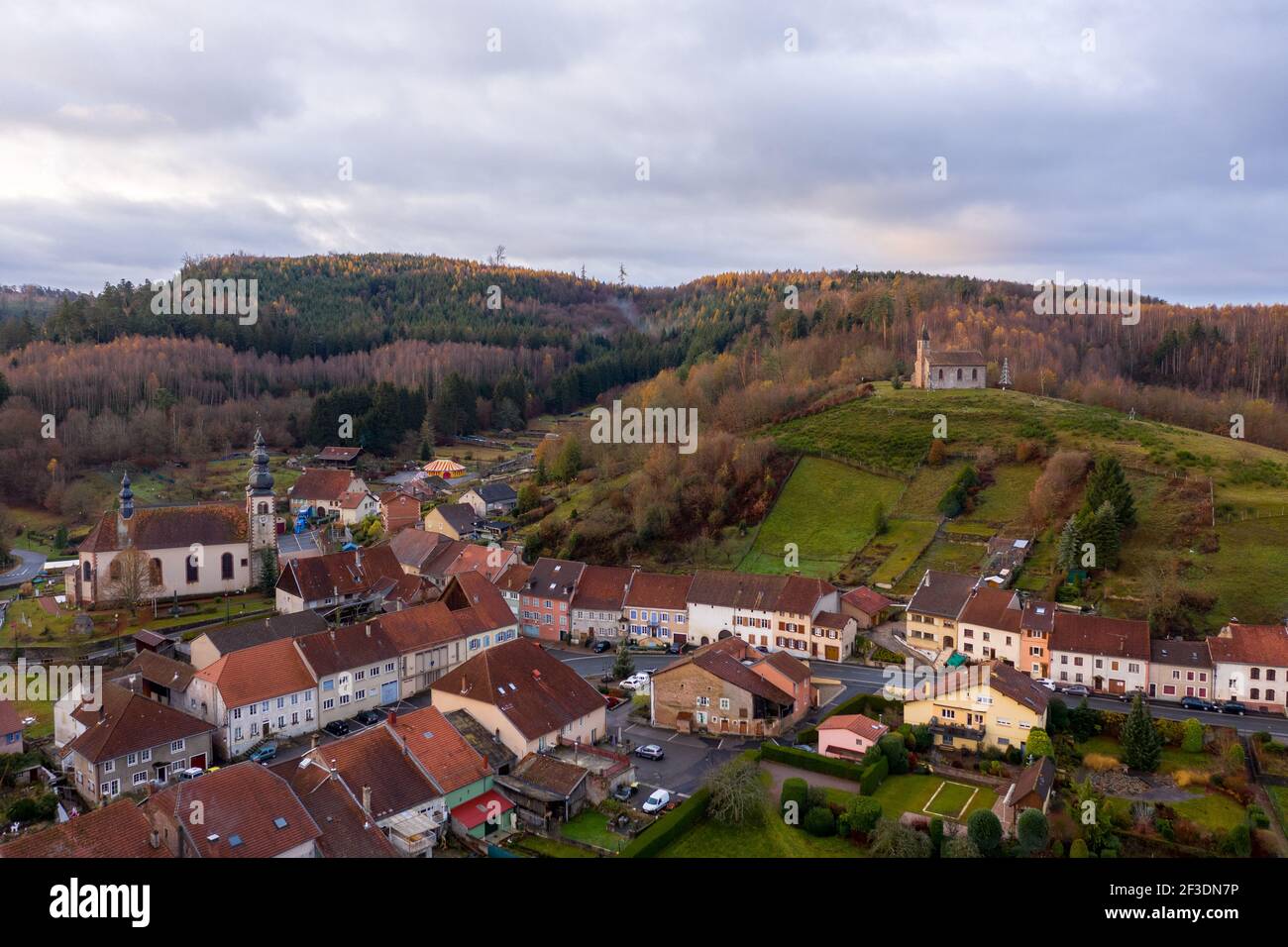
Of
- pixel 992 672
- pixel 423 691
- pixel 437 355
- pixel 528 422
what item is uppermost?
pixel 437 355

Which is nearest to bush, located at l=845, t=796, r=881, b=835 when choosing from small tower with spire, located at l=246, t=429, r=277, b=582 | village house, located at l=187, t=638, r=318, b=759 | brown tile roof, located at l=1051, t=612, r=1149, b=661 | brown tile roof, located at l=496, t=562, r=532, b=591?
brown tile roof, located at l=1051, t=612, r=1149, b=661

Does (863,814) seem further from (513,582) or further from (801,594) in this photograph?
(513,582)

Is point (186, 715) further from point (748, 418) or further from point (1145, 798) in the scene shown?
point (748, 418)

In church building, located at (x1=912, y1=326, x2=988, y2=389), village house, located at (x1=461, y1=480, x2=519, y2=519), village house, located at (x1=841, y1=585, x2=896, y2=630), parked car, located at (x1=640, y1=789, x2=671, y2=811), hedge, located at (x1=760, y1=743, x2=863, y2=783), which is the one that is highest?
church building, located at (x1=912, y1=326, x2=988, y2=389)

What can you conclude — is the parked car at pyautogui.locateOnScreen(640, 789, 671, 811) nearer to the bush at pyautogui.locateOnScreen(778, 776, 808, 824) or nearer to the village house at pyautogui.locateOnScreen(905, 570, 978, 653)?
the bush at pyautogui.locateOnScreen(778, 776, 808, 824)

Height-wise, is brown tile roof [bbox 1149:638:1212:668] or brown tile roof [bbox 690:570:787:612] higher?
brown tile roof [bbox 690:570:787:612]
